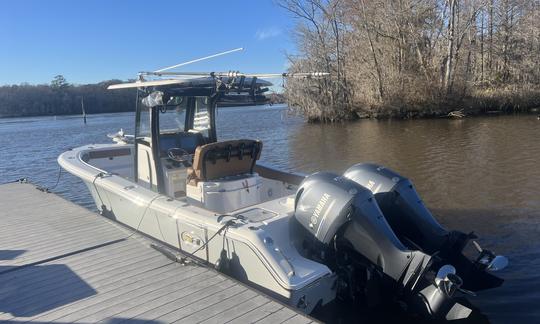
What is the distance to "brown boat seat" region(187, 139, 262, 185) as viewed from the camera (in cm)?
539

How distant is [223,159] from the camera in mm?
5586

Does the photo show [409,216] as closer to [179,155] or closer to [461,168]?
[179,155]

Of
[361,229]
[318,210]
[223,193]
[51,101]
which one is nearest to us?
[361,229]

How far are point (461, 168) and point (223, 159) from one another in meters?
7.79

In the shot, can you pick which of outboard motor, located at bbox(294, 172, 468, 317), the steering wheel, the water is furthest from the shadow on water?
the water

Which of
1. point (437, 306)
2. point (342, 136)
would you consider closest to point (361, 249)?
point (437, 306)

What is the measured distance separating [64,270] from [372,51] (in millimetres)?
26200

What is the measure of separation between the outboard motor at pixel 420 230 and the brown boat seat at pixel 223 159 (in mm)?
1678

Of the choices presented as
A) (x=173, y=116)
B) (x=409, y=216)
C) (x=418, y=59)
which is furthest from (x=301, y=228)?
(x=418, y=59)

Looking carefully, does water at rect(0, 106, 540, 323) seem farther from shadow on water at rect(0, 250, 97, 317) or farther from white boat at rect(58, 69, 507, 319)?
shadow on water at rect(0, 250, 97, 317)

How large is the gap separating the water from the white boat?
1116 millimetres

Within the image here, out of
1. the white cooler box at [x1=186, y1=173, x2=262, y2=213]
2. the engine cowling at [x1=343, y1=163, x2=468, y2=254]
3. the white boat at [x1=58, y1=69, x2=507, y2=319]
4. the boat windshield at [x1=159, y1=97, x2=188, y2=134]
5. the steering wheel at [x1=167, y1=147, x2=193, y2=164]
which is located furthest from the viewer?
the boat windshield at [x1=159, y1=97, x2=188, y2=134]

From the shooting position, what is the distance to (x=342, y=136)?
20.3 meters

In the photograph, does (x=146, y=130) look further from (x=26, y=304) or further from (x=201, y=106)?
(x=26, y=304)
